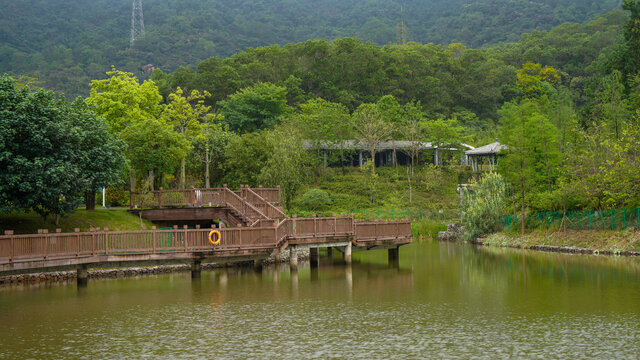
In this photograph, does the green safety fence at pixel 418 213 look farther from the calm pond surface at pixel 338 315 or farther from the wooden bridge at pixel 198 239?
the calm pond surface at pixel 338 315

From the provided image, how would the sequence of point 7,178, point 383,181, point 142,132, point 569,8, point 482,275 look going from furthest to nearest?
point 569,8
point 383,181
point 142,132
point 482,275
point 7,178

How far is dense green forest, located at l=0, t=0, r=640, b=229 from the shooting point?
3209 centimetres

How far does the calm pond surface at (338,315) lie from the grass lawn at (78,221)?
4412 mm

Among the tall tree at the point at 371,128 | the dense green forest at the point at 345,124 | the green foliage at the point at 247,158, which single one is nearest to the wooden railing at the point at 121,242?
the dense green forest at the point at 345,124

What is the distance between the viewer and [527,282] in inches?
1127

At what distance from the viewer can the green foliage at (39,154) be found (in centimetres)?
2850

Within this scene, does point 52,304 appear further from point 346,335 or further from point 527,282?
point 527,282

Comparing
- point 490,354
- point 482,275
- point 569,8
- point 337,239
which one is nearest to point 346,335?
point 490,354

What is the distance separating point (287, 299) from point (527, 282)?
11.4 m

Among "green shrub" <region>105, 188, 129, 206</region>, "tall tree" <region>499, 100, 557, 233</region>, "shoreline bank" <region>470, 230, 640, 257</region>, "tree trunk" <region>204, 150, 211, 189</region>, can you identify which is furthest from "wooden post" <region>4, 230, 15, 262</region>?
"tall tree" <region>499, 100, 557, 233</region>

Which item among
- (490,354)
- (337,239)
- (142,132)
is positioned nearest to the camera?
(490,354)

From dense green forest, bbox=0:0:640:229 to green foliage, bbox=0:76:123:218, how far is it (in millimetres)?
79

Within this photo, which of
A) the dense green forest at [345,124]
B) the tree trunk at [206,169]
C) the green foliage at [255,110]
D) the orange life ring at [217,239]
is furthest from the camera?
the green foliage at [255,110]

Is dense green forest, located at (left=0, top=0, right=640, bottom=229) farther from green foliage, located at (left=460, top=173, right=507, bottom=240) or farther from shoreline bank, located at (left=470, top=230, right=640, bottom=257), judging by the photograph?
shoreline bank, located at (left=470, top=230, right=640, bottom=257)
